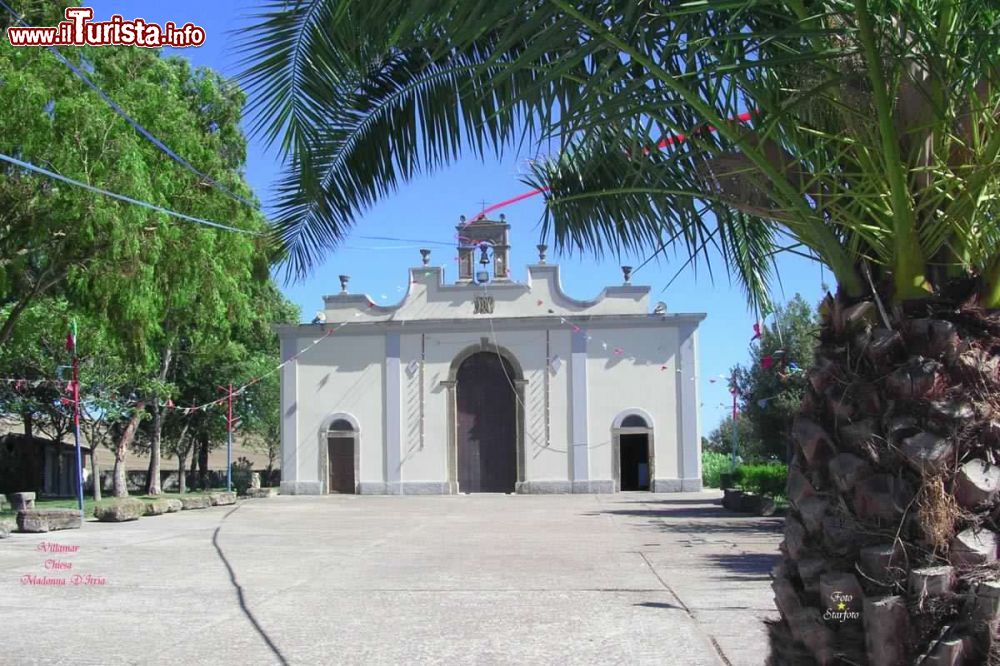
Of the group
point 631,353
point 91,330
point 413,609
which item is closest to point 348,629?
point 413,609

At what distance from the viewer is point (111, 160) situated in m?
16.7

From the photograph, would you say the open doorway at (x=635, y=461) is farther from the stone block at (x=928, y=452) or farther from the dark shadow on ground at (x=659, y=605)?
the stone block at (x=928, y=452)

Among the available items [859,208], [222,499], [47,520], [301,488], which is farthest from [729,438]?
[859,208]

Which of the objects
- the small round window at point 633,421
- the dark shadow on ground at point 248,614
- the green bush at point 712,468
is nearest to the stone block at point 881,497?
the dark shadow on ground at point 248,614

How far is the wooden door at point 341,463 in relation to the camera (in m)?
37.7

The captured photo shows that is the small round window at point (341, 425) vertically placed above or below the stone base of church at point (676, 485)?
above

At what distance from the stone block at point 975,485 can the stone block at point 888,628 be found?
35cm

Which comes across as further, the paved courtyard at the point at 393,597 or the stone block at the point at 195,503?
the stone block at the point at 195,503

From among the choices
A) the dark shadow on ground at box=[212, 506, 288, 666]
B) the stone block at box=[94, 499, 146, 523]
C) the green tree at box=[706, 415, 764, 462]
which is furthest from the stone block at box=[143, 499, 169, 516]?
the green tree at box=[706, 415, 764, 462]

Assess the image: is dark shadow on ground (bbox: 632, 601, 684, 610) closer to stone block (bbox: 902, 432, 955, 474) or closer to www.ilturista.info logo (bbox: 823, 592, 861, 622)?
www.ilturista.info logo (bbox: 823, 592, 861, 622)

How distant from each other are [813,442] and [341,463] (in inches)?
1411

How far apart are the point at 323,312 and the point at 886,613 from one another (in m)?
36.5

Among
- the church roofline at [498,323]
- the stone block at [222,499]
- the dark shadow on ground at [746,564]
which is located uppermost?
the church roofline at [498,323]

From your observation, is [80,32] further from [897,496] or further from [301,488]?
[301,488]
